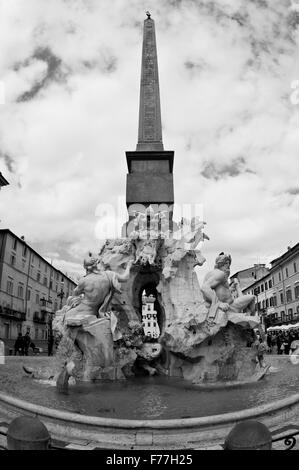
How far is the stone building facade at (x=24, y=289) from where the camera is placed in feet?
98.6

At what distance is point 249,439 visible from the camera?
260 centimetres

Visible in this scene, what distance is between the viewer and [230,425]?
12.5 feet

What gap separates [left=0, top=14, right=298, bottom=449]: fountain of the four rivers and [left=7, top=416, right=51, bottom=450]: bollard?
41.7 inches

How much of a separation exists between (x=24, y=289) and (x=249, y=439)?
111 feet

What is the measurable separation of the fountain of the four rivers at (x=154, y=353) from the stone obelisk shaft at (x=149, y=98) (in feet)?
8.10

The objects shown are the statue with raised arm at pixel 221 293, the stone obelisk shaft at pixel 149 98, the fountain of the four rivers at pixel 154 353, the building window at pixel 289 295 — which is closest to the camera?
the fountain of the four rivers at pixel 154 353

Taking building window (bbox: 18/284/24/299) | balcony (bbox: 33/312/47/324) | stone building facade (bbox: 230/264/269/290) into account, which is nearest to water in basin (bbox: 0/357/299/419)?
building window (bbox: 18/284/24/299)

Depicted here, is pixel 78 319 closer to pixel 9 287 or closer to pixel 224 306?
pixel 224 306

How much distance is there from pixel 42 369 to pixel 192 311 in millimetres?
4191

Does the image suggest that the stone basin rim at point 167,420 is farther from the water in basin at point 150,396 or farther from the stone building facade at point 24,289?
the stone building facade at point 24,289

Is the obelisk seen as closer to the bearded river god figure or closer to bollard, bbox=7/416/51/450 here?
the bearded river god figure

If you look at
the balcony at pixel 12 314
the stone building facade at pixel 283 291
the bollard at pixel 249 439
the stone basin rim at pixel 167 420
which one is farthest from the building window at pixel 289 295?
the bollard at pixel 249 439

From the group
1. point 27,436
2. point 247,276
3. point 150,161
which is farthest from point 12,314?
point 247,276
